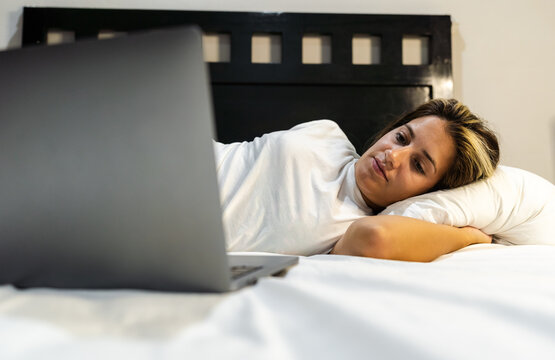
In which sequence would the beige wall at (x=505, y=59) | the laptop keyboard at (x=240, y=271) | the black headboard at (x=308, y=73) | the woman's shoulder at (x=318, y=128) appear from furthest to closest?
the beige wall at (x=505, y=59), the black headboard at (x=308, y=73), the woman's shoulder at (x=318, y=128), the laptop keyboard at (x=240, y=271)

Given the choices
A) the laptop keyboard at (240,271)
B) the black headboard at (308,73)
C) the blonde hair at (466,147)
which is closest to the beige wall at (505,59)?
the black headboard at (308,73)

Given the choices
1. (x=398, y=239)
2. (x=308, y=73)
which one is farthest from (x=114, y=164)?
(x=308, y=73)

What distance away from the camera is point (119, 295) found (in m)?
0.41

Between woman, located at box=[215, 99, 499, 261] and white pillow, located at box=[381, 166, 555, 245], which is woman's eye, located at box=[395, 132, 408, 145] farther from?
white pillow, located at box=[381, 166, 555, 245]

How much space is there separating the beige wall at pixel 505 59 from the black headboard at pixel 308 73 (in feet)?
0.40

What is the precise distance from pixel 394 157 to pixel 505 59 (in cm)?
104

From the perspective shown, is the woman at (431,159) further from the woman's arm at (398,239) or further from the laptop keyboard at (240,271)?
the laptop keyboard at (240,271)

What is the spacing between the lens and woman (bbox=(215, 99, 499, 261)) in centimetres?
106

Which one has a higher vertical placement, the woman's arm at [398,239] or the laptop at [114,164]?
Answer: the laptop at [114,164]

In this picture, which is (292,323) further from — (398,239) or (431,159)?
(431,159)

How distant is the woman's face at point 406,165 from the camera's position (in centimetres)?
115

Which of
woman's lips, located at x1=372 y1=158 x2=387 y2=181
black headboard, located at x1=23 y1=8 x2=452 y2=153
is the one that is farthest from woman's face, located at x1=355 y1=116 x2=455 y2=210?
black headboard, located at x1=23 y1=8 x2=452 y2=153

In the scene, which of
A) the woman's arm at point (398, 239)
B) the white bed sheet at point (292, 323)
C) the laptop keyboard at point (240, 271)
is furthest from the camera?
the woman's arm at point (398, 239)

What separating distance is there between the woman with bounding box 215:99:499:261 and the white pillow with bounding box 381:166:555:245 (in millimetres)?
38
